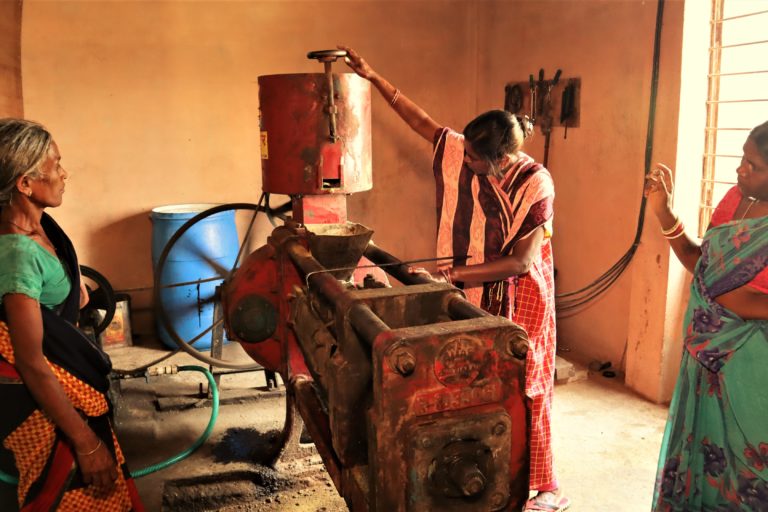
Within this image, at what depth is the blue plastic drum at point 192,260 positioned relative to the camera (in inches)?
156

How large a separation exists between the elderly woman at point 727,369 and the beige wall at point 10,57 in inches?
140

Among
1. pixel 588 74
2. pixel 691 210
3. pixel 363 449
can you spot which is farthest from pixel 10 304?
pixel 588 74

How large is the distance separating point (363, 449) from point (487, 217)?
47.3 inches

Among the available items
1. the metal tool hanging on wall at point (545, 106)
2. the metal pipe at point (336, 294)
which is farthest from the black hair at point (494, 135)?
the metal tool hanging on wall at point (545, 106)

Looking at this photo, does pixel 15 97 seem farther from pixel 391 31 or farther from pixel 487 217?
pixel 487 217

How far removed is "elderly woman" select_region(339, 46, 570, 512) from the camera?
7.27 feet

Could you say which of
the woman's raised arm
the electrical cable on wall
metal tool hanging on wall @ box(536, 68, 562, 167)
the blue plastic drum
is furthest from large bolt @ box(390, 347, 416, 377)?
metal tool hanging on wall @ box(536, 68, 562, 167)

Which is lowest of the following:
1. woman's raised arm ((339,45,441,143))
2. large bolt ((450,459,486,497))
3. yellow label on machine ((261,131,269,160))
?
large bolt ((450,459,486,497))

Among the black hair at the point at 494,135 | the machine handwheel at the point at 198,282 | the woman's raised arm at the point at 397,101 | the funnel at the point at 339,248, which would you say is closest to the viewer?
the funnel at the point at 339,248

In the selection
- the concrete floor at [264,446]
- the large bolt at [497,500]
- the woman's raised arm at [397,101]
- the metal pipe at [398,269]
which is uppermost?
the woman's raised arm at [397,101]

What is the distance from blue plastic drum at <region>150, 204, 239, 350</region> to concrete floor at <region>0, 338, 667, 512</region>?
17.0 inches

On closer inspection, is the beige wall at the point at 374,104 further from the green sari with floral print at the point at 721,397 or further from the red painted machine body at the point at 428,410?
the red painted machine body at the point at 428,410

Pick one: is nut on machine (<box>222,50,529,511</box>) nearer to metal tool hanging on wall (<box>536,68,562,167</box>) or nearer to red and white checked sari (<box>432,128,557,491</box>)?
red and white checked sari (<box>432,128,557,491</box>)

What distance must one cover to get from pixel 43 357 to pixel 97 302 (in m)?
2.45
